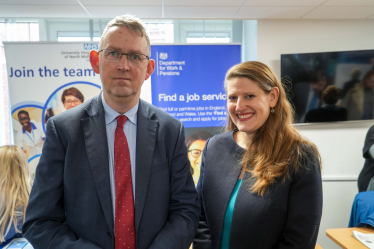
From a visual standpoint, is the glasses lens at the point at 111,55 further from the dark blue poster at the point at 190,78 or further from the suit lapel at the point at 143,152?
the dark blue poster at the point at 190,78

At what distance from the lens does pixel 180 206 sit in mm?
1249

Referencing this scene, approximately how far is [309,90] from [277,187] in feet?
8.83

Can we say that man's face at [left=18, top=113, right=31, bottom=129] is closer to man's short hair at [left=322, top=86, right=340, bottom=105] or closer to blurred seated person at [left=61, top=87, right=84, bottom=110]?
blurred seated person at [left=61, top=87, right=84, bottom=110]

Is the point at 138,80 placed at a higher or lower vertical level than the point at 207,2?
lower

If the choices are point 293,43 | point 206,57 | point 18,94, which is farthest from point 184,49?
point 18,94

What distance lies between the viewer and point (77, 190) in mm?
1146

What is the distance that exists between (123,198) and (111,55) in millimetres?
635

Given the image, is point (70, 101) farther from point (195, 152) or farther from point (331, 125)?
point (331, 125)

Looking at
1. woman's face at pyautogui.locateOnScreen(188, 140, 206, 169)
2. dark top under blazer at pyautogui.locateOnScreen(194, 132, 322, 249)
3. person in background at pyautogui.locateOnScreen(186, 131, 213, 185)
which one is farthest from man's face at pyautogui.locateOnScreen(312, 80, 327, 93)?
dark top under blazer at pyautogui.locateOnScreen(194, 132, 322, 249)

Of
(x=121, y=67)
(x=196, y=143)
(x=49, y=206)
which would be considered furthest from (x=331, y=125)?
(x=49, y=206)

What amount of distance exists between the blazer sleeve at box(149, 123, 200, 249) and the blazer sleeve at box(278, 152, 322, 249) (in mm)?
443

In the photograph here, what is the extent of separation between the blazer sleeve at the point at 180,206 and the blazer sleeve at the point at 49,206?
1.02 ft

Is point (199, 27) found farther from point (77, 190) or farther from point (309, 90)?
point (77, 190)

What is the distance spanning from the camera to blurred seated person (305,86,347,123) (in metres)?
3.61
